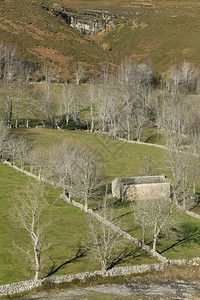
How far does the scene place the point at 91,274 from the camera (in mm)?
33062

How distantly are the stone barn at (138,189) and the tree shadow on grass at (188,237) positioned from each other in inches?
360

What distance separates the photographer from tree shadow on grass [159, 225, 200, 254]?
137 feet

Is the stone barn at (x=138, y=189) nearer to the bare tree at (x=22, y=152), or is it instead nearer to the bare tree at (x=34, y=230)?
the bare tree at (x=34, y=230)

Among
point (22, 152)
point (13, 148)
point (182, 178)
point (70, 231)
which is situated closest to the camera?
point (70, 231)

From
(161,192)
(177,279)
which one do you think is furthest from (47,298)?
(161,192)

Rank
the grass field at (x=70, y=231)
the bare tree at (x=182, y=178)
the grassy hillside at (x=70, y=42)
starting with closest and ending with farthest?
the grass field at (x=70, y=231), the bare tree at (x=182, y=178), the grassy hillside at (x=70, y=42)

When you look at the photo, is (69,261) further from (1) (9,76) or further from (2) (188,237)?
(1) (9,76)

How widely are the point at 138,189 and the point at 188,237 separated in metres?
12.3

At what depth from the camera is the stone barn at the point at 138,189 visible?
5346cm

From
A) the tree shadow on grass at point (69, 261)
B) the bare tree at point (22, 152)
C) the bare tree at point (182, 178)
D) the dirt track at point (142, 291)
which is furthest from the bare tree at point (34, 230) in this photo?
the bare tree at point (182, 178)

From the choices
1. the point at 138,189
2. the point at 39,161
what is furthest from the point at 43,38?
the point at 138,189

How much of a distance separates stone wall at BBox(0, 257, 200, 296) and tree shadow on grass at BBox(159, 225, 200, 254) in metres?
3.36

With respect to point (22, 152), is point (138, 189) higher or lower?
lower

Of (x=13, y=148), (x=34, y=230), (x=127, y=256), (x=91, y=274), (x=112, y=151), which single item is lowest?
(x=127, y=256)
